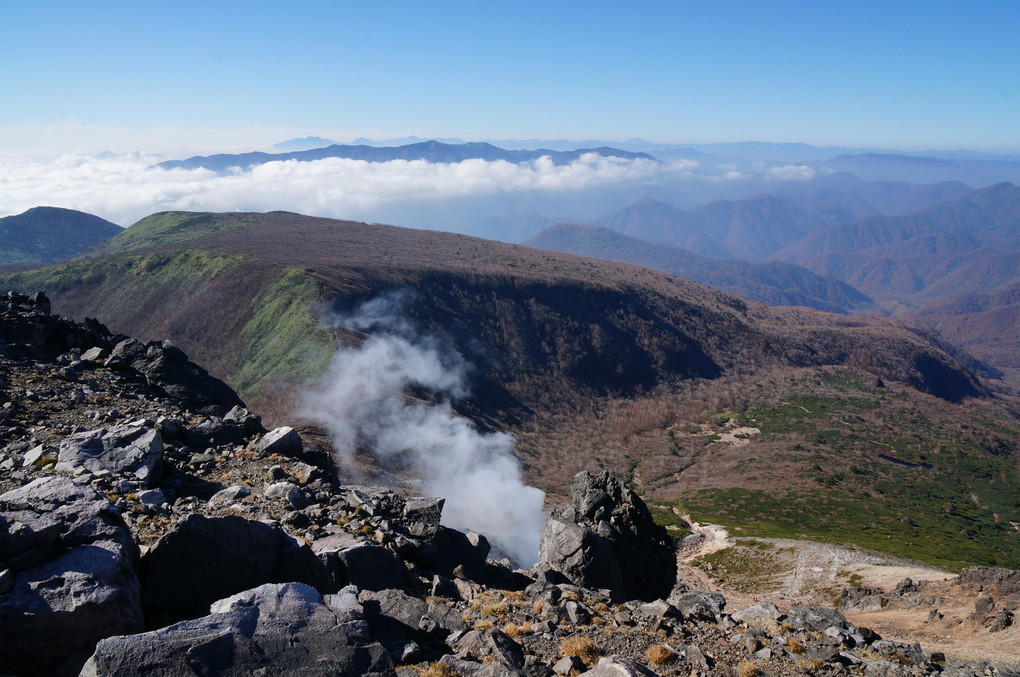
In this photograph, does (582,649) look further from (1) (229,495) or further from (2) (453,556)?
(1) (229,495)

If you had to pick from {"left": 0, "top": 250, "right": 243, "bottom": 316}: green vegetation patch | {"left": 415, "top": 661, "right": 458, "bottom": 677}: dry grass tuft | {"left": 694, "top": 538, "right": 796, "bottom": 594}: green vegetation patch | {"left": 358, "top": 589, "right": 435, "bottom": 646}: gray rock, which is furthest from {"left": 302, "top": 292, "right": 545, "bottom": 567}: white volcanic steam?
{"left": 0, "top": 250, "right": 243, "bottom": 316}: green vegetation patch

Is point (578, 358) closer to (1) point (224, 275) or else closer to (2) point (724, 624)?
(1) point (224, 275)

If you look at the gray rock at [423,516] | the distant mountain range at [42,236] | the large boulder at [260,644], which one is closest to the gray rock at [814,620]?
the gray rock at [423,516]

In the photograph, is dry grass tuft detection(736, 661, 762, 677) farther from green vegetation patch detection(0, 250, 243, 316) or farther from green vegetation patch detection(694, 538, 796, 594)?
green vegetation patch detection(0, 250, 243, 316)

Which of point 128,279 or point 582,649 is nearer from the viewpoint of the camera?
point 582,649

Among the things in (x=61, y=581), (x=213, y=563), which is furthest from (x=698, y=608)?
(x=61, y=581)
